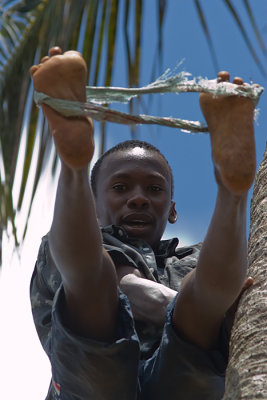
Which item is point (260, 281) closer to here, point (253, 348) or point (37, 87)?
point (253, 348)

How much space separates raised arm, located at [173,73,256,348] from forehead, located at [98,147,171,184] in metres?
1.01

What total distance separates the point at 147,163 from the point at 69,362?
3.99ft

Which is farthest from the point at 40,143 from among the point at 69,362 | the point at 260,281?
the point at 260,281

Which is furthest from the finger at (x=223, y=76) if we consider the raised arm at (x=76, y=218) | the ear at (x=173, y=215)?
the ear at (x=173, y=215)

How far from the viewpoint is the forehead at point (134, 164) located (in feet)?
11.3

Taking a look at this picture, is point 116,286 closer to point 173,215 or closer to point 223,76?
point 223,76

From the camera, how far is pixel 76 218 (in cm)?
241

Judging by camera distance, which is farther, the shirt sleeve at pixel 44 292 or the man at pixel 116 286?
the shirt sleeve at pixel 44 292

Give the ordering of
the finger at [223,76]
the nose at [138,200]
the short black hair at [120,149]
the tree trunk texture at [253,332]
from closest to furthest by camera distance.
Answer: the tree trunk texture at [253,332]
the finger at [223,76]
the nose at [138,200]
the short black hair at [120,149]

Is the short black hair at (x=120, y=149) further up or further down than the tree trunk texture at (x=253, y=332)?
further up

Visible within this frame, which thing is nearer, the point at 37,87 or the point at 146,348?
the point at 37,87

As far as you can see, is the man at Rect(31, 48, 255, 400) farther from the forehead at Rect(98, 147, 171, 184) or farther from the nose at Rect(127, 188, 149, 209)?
the forehead at Rect(98, 147, 171, 184)

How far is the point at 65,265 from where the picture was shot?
8.01 ft

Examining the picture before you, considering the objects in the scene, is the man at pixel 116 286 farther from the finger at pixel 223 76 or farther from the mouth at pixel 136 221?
the mouth at pixel 136 221
